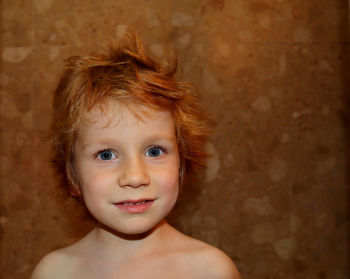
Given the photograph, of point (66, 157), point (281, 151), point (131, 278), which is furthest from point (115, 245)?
point (281, 151)

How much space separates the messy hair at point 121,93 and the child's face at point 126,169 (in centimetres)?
3

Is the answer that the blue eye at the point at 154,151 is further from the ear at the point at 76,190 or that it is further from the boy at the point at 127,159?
the ear at the point at 76,190

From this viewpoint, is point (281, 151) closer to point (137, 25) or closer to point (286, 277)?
point (286, 277)

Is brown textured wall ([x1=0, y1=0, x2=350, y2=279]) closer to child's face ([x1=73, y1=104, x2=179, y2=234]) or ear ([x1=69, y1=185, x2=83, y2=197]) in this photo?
ear ([x1=69, y1=185, x2=83, y2=197])

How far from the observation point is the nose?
2.89 ft

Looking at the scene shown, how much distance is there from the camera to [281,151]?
1.53m

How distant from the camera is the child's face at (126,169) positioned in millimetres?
899

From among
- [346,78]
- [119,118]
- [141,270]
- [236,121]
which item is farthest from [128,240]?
[346,78]

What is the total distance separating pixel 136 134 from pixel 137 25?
2.34 ft

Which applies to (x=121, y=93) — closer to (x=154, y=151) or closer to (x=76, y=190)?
(x=154, y=151)

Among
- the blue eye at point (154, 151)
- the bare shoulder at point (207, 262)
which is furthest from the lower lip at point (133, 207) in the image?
the bare shoulder at point (207, 262)

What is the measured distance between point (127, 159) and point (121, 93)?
0.45 feet

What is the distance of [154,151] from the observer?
94 centimetres

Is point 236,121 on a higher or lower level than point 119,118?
lower
